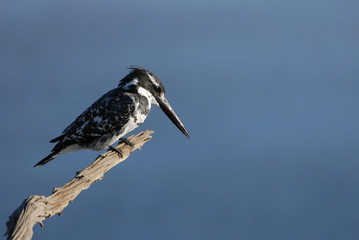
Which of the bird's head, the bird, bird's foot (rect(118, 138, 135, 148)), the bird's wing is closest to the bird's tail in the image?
the bird

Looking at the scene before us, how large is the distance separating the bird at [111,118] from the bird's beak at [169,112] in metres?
0.22

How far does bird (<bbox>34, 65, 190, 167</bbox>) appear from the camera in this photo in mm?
4586

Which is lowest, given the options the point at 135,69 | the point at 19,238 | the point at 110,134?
the point at 19,238

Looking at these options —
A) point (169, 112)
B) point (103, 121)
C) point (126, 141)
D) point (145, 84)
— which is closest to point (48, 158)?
→ point (103, 121)

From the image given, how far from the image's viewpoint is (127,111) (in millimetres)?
4602

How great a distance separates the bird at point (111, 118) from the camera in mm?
4586

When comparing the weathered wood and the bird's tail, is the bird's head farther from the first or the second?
the bird's tail

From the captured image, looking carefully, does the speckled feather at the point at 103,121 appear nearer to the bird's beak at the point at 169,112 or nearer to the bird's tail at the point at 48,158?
the bird's tail at the point at 48,158

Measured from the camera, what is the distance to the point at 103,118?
15.2 feet

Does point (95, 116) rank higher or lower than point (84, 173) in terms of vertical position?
higher

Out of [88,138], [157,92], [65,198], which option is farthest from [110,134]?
[65,198]

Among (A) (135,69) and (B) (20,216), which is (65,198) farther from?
(A) (135,69)

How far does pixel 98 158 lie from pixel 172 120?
1.29 metres

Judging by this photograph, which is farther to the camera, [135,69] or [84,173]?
[135,69]
